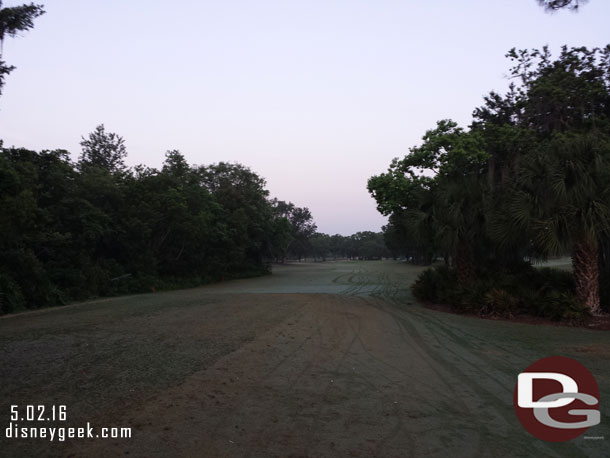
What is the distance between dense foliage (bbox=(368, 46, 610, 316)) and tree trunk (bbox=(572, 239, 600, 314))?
0.10ft

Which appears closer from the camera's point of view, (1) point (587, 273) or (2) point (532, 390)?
(2) point (532, 390)

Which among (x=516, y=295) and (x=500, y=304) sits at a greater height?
(x=516, y=295)

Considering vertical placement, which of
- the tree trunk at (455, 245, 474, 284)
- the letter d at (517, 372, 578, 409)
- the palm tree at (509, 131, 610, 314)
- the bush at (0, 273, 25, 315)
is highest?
the palm tree at (509, 131, 610, 314)

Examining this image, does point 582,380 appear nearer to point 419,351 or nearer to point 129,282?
point 419,351

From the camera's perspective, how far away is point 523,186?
1248 centimetres

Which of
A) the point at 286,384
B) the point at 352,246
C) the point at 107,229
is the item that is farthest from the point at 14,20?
the point at 352,246

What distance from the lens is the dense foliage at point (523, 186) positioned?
11.1 metres

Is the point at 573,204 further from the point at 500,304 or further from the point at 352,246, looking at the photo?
the point at 352,246

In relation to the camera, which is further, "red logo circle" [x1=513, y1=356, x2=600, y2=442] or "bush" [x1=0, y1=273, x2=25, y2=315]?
"bush" [x1=0, y1=273, x2=25, y2=315]

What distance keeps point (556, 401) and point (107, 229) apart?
837 inches

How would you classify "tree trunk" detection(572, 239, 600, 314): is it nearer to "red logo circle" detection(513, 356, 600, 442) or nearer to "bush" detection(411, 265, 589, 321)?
"bush" detection(411, 265, 589, 321)

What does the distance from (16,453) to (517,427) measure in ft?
16.0

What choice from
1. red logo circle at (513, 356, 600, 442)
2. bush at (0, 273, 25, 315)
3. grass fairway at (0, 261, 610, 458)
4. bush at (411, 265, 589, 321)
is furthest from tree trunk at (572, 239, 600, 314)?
bush at (0, 273, 25, 315)

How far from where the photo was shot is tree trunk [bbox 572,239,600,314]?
450 inches
